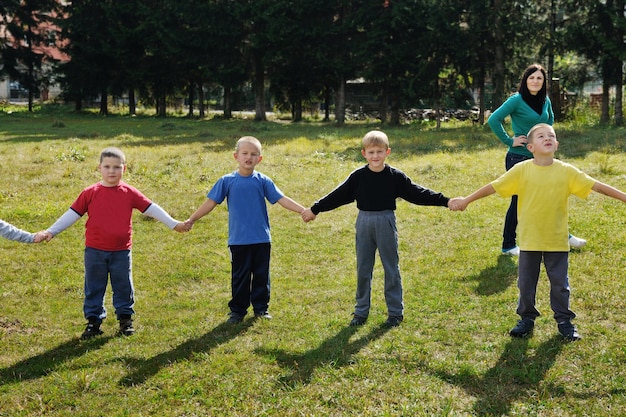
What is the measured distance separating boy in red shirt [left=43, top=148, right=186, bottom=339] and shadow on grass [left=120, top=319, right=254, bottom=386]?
74cm

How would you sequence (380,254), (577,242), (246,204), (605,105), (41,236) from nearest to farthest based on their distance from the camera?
(41,236)
(380,254)
(246,204)
(577,242)
(605,105)

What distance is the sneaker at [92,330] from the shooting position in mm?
5961

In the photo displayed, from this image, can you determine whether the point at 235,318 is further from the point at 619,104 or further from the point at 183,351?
the point at 619,104

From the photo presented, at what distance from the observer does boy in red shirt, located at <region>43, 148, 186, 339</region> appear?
5898 millimetres

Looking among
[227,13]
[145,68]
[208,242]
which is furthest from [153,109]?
[208,242]

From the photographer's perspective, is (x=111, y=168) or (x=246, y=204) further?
(x=246, y=204)

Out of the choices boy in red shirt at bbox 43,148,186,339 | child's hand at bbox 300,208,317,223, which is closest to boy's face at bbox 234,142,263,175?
child's hand at bbox 300,208,317,223

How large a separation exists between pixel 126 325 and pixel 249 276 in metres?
1.28

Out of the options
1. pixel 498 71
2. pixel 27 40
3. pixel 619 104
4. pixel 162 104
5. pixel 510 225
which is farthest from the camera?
pixel 27 40

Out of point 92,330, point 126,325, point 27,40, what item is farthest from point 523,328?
point 27,40

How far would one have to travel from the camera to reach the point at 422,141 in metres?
21.0

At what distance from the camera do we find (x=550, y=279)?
18.2ft

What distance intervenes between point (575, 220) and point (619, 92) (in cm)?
2112

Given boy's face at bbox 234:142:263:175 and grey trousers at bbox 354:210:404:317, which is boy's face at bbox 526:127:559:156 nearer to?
grey trousers at bbox 354:210:404:317
